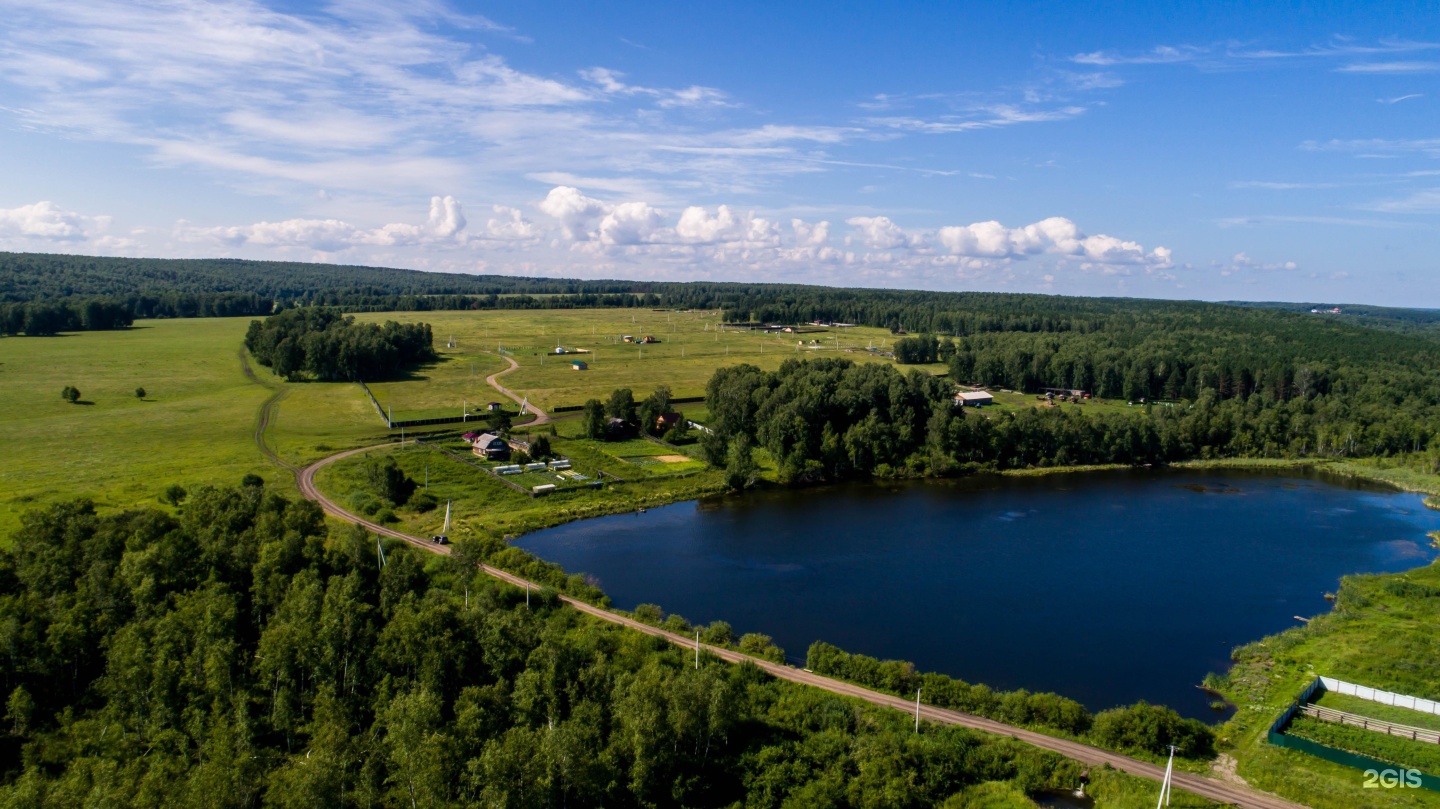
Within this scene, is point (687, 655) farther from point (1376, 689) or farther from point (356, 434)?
point (356, 434)

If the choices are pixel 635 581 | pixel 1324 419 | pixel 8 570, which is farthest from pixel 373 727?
pixel 1324 419

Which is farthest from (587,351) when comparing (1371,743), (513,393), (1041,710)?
(1371,743)

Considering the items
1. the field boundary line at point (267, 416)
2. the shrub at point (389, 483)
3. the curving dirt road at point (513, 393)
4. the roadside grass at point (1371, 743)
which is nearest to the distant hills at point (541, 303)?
the field boundary line at point (267, 416)

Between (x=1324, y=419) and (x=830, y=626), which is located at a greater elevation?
(x=1324, y=419)

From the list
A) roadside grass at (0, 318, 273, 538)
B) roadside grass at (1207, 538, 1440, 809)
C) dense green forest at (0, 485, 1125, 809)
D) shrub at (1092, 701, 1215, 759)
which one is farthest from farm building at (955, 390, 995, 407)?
roadside grass at (0, 318, 273, 538)


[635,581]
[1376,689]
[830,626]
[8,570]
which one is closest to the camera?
[1376,689]

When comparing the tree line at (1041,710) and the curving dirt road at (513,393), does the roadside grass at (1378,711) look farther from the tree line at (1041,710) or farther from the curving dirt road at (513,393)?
the curving dirt road at (513,393)

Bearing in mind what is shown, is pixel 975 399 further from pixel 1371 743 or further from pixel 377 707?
pixel 377 707
